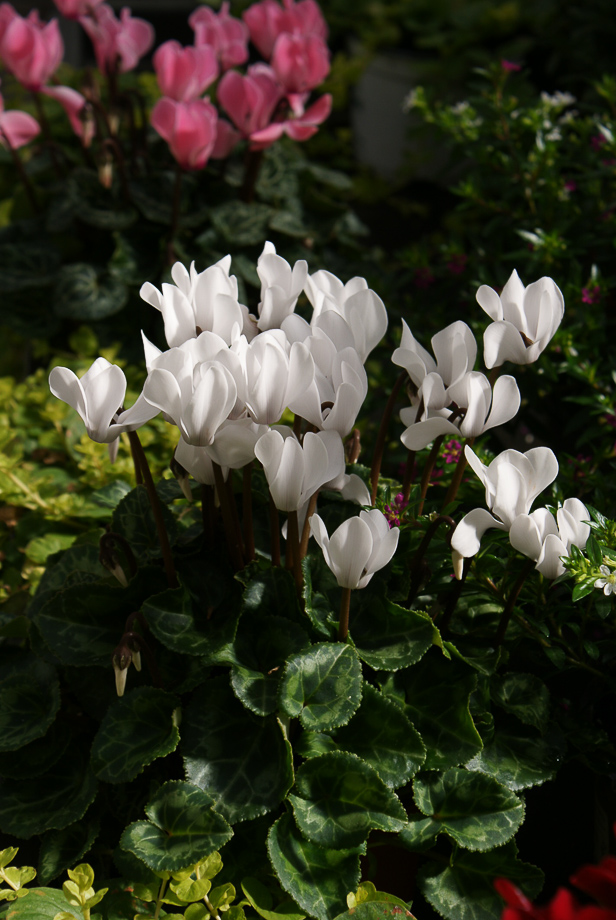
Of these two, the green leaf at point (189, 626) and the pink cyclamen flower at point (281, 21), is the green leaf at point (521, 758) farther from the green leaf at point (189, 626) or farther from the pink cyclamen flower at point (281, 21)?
the pink cyclamen flower at point (281, 21)

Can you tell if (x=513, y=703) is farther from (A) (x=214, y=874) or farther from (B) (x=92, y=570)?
(B) (x=92, y=570)

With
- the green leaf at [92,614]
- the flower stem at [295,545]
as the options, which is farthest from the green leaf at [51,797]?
the flower stem at [295,545]

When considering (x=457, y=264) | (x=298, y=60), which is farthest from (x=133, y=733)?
(x=298, y=60)

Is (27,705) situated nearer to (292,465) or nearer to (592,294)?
(292,465)

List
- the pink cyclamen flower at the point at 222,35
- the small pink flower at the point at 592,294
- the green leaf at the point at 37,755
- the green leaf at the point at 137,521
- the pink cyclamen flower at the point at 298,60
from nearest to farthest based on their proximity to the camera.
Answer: the green leaf at the point at 37,755 < the green leaf at the point at 137,521 < the small pink flower at the point at 592,294 < the pink cyclamen flower at the point at 298,60 < the pink cyclamen flower at the point at 222,35

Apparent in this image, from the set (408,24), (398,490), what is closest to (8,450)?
(398,490)

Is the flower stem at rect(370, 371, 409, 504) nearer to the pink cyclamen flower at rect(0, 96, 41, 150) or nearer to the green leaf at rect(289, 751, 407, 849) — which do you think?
the green leaf at rect(289, 751, 407, 849)

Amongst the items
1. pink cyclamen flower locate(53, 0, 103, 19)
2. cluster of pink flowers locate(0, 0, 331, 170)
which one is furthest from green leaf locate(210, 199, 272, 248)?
pink cyclamen flower locate(53, 0, 103, 19)
